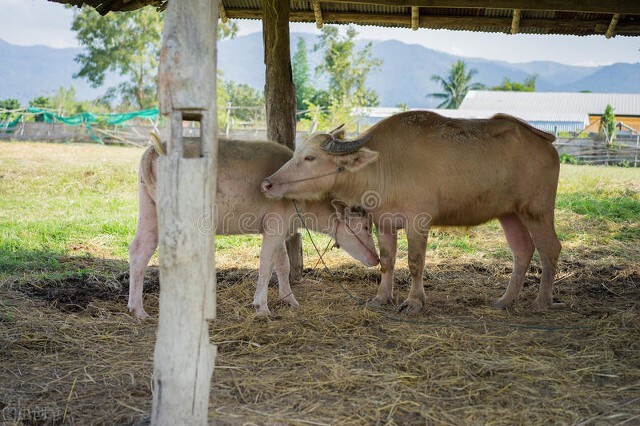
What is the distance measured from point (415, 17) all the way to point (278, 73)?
196 cm

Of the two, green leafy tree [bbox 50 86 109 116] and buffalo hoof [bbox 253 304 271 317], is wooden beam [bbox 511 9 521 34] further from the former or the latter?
green leafy tree [bbox 50 86 109 116]

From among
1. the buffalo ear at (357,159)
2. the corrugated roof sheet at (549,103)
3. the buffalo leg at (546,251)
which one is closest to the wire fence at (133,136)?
the buffalo ear at (357,159)

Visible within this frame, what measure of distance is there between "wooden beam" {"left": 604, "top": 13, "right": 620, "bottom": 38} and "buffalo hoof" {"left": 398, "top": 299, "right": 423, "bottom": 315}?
4.35 metres

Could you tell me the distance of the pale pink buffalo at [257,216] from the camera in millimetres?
6562

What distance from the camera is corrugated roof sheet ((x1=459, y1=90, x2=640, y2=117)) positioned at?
229 ft

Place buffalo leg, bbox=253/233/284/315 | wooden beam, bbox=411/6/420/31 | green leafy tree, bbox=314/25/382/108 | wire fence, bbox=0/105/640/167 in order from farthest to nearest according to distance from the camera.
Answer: green leafy tree, bbox=314/25/382/108
wire fence, bbox=0/105/640/167
wooden beam, bbox=411/6/420/31
buffalo leg, bbox=253/233/284/315

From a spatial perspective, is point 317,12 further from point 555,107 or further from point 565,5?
point 555,107

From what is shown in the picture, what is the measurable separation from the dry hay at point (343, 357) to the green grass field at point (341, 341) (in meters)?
0.02

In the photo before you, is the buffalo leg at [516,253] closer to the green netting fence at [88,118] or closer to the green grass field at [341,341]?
the green grass field at [341,341]

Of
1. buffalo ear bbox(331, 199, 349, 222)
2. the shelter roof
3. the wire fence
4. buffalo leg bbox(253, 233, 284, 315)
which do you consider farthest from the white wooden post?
the wire fence

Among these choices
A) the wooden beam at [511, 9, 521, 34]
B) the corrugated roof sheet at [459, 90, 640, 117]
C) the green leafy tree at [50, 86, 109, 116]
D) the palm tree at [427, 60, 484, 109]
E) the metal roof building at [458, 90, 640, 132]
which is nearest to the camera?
the wooden beam at [511, 9, 521, 34]

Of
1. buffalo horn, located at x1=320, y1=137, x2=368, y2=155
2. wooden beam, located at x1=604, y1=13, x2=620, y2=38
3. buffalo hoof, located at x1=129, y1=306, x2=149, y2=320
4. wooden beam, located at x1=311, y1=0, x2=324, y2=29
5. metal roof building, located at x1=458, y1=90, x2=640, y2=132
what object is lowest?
buffalo hoof, located at x1=129, y1=306, x2=149, y2=320

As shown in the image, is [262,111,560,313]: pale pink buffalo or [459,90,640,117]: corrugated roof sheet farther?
[459,90,640,117]: corrugated roof sheet

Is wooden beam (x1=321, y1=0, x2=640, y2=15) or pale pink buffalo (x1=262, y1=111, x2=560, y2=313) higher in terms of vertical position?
wooden beam (x1=321, y1=0, x2=640, y2=15)
